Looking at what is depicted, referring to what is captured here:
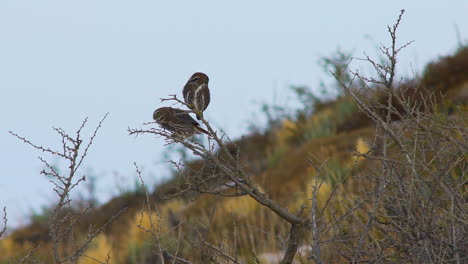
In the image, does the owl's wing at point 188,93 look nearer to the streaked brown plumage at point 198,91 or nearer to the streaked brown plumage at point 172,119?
the streaked brown plumage at point 198,91

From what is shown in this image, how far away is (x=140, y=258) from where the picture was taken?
1009 centimetres

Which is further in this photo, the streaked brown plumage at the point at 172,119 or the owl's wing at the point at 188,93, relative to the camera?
the owl's wing at the point at 188,93

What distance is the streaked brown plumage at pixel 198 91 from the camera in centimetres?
486

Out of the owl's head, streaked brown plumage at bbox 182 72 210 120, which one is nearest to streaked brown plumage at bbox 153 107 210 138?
streaked brown plumage at bbox 182 72 210 120

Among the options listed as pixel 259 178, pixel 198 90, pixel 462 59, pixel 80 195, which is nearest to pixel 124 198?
pixel 80 195

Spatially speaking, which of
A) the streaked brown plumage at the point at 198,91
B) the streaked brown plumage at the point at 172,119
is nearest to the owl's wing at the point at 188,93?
the streaked brown plumage at the point at 198,91

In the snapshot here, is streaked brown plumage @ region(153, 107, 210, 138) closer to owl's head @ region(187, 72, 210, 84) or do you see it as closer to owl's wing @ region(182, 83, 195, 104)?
owl's wing @ region(182, 83, 195, 104)

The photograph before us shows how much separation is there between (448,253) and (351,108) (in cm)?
1058

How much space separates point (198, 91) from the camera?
4938mm

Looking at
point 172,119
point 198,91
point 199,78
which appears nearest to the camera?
point 172,119

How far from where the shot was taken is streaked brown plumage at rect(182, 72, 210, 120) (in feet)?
15.9

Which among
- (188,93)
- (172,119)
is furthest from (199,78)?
(172,119)

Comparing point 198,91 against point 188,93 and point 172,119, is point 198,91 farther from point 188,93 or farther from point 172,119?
point 172,119

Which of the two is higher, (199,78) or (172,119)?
(199,78)
